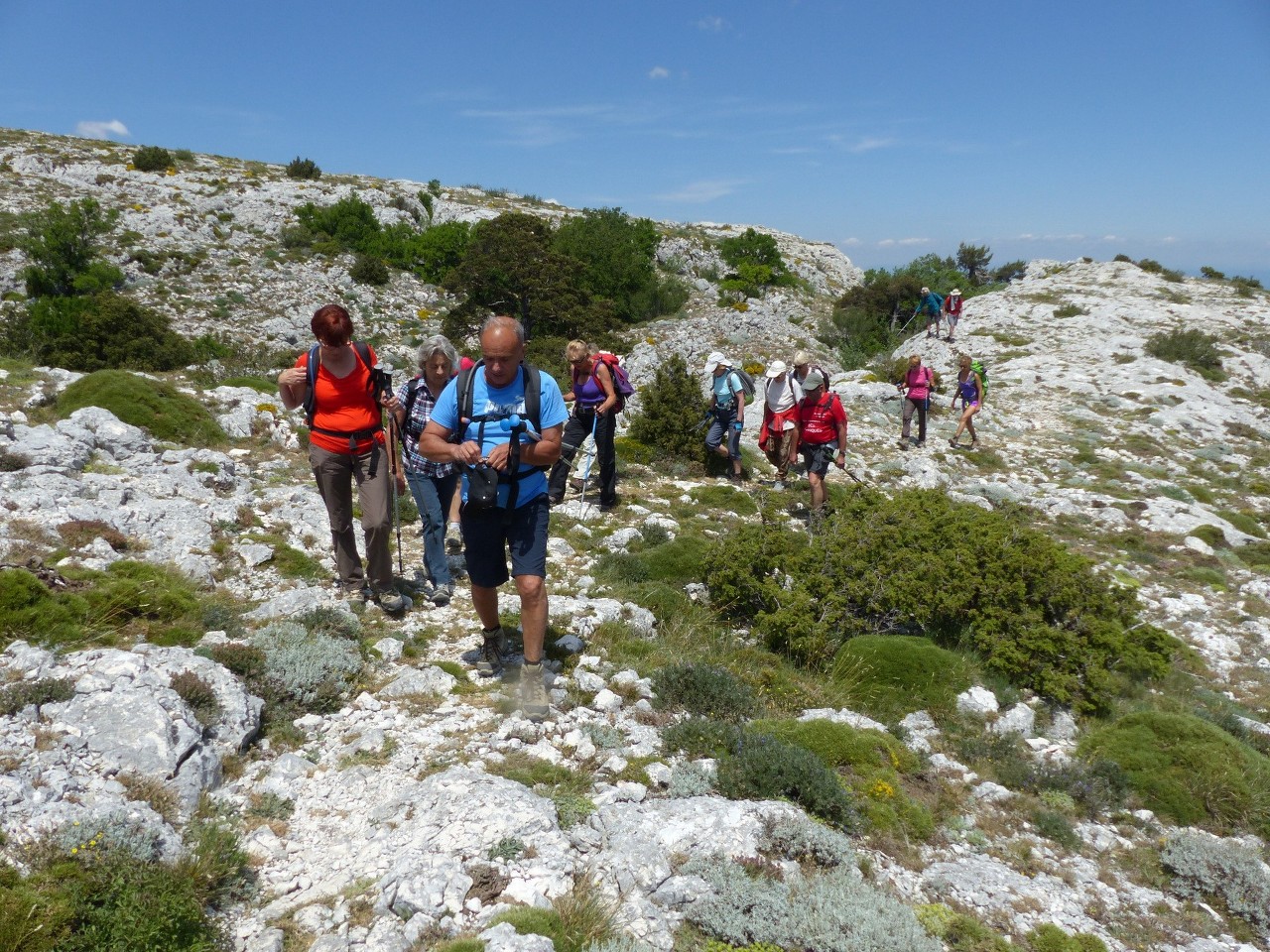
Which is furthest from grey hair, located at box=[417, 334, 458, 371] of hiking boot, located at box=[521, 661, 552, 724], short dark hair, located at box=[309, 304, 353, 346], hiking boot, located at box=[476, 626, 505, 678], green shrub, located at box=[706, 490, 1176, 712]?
green shrub, located at box=[706, 490, 1176, 712]

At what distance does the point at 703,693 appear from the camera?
5.09m

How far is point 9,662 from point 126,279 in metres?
23.3

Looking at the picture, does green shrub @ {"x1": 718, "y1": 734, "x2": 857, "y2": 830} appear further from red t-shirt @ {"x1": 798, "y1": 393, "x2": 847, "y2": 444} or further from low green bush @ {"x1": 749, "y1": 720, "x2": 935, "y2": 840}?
red t-shirt @ {"x1": 798, "y1": 393, "x2": 847, "y2": 444}

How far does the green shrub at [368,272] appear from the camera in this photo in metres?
27.1

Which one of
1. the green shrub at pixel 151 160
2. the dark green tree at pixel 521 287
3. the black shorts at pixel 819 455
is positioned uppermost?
the green shrub at pixel 151 160

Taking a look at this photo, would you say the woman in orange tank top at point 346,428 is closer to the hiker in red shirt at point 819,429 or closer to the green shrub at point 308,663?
the green shrub at point 308,663

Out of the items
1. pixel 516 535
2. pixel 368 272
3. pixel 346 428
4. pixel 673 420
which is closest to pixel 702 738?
pixel 516 535

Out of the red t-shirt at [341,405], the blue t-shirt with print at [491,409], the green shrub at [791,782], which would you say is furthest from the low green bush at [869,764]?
the red t-shirt at [341,405]

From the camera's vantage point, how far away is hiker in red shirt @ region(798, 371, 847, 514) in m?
9.17

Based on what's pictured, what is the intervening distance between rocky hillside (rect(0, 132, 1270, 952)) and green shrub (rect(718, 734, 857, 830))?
0.04 m

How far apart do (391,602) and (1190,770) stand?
6.27m

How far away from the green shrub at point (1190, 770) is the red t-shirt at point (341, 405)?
628cm

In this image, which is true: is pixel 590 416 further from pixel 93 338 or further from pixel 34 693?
pixel 93 338

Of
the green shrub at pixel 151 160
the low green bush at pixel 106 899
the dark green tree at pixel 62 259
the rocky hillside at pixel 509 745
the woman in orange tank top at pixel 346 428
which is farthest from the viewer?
the green shrub at pixel 151 160
